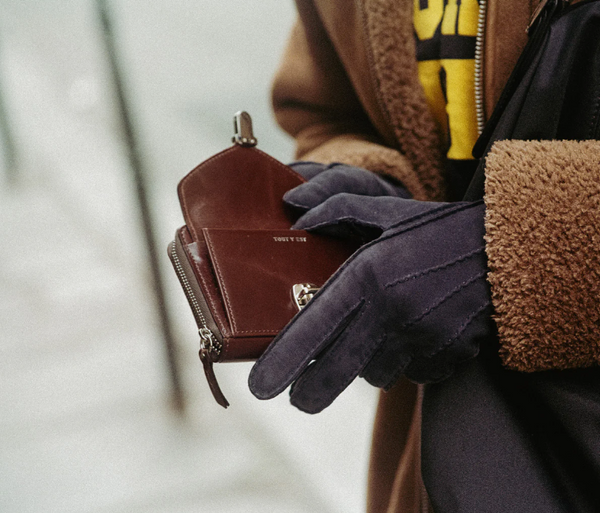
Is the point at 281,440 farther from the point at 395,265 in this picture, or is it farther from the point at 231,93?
the point at 231,93

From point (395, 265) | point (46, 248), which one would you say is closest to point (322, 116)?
point (395, 265)

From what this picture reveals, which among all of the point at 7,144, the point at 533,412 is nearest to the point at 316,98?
the point at 533,412

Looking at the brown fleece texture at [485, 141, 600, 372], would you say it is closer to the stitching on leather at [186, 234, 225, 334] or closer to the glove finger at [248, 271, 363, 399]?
the glove finger at [248, 271, 363, 399]

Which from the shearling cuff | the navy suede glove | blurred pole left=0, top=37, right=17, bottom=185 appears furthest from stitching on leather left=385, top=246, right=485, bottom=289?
blurred pole left=0, top=37, right=17, bottom=185

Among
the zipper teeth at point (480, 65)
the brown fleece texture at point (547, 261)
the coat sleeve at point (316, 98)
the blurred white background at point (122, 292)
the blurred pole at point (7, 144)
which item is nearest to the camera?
the brown fleece texture at point (547, 261)

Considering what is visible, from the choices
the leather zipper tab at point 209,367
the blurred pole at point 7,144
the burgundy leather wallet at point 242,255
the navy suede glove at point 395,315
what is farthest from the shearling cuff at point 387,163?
the blurred pole at point 7,144

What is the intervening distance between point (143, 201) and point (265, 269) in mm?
843

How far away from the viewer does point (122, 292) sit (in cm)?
135

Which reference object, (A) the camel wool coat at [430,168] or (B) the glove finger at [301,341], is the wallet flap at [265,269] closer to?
(B) the glove finger at [301,341]

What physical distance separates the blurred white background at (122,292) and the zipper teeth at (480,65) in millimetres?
822

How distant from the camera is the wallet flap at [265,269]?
0.37m

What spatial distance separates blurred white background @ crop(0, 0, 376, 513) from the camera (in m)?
1.01

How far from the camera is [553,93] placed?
0.41 meters

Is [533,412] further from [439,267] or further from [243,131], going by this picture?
[243,131]
